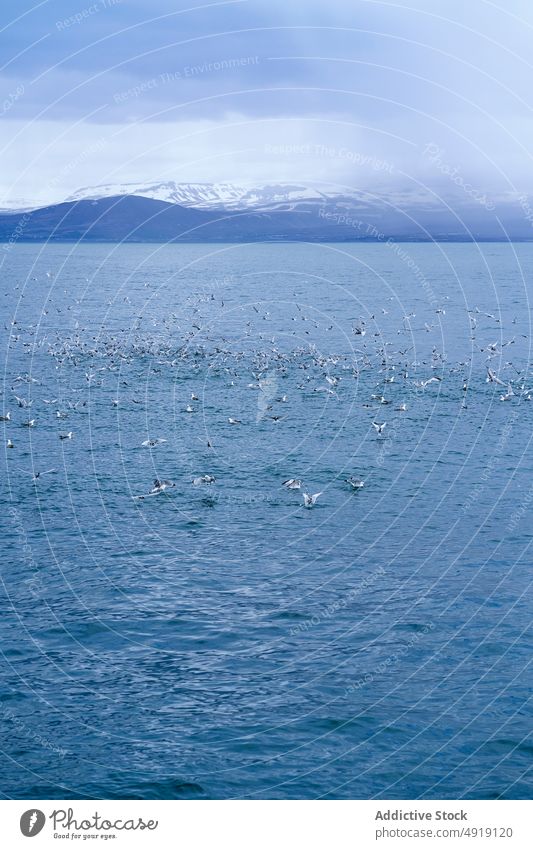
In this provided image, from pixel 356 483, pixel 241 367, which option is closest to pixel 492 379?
pixel 241 367

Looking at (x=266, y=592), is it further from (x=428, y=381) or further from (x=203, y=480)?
(x=428, y=381)

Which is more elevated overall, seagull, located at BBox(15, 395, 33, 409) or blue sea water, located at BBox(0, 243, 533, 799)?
seagull, located at BBox(15, 395, 33, 409)

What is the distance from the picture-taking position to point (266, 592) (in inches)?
1773

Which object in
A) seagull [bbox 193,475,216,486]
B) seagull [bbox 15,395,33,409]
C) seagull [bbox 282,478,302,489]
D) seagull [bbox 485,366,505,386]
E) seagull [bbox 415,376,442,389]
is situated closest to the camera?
seagull [bbox 282,478,302,489]

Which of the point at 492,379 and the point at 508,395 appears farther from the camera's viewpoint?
the point at 492,379

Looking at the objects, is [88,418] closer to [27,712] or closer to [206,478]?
[206,478]

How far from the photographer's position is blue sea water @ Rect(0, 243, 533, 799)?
3275 centimetres

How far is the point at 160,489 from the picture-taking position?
192 ft

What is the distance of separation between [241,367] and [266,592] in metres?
57.5

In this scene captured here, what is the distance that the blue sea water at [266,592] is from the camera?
1289 inches

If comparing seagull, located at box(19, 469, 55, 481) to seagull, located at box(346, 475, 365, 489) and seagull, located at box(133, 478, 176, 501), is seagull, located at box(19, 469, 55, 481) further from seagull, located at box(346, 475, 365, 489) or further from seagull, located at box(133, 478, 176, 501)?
seagull, located at box(346, 475, 365, 489)

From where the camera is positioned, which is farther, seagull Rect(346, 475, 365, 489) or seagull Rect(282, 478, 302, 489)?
seagull Rect(346, 475, 365, 489)

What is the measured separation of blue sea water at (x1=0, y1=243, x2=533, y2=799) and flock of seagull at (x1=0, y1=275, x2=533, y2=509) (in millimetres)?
671

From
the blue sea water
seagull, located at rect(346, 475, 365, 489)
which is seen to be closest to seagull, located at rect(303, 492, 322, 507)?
the blue sea water
